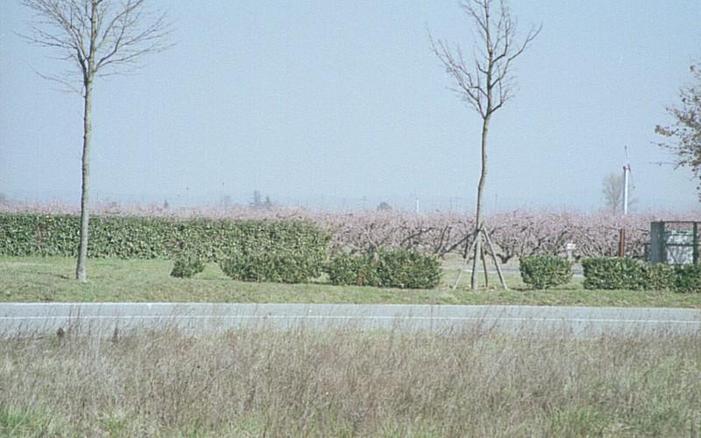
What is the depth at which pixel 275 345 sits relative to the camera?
9914mm

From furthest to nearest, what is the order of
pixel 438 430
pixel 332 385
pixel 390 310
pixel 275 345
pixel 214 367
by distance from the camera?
pixel 390 310 < pixel 275 345 < pixel 214 367 < pixel 332 385 < pixel 438 430

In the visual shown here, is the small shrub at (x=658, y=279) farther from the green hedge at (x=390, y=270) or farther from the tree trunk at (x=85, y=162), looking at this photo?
the tree trunk at (x=85, y=162)

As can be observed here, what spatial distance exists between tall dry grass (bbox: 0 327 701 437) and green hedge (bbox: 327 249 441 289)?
34.6 ft

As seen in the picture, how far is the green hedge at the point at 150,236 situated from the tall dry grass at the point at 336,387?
2192cm

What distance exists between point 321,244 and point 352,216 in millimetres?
5698

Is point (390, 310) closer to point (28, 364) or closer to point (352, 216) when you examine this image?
point (28, 364)

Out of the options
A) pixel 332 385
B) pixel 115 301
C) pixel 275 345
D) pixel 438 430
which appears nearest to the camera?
pixel 438 430

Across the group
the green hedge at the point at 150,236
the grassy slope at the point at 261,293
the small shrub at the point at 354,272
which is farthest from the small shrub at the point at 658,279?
the green hedge at the point at 150,236

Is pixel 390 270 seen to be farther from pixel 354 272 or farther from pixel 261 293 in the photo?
pixel 261 293

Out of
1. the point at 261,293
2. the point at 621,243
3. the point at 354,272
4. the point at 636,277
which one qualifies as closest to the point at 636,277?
the point at 636,277

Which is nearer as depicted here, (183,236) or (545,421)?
(545,421)

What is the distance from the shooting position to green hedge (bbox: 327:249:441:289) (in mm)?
21219

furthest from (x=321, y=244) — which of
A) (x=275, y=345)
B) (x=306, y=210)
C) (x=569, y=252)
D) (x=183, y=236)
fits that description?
(x=275, y=345)

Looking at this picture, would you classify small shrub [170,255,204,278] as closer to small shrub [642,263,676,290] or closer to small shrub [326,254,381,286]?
small shrub [326,254,381,286]
